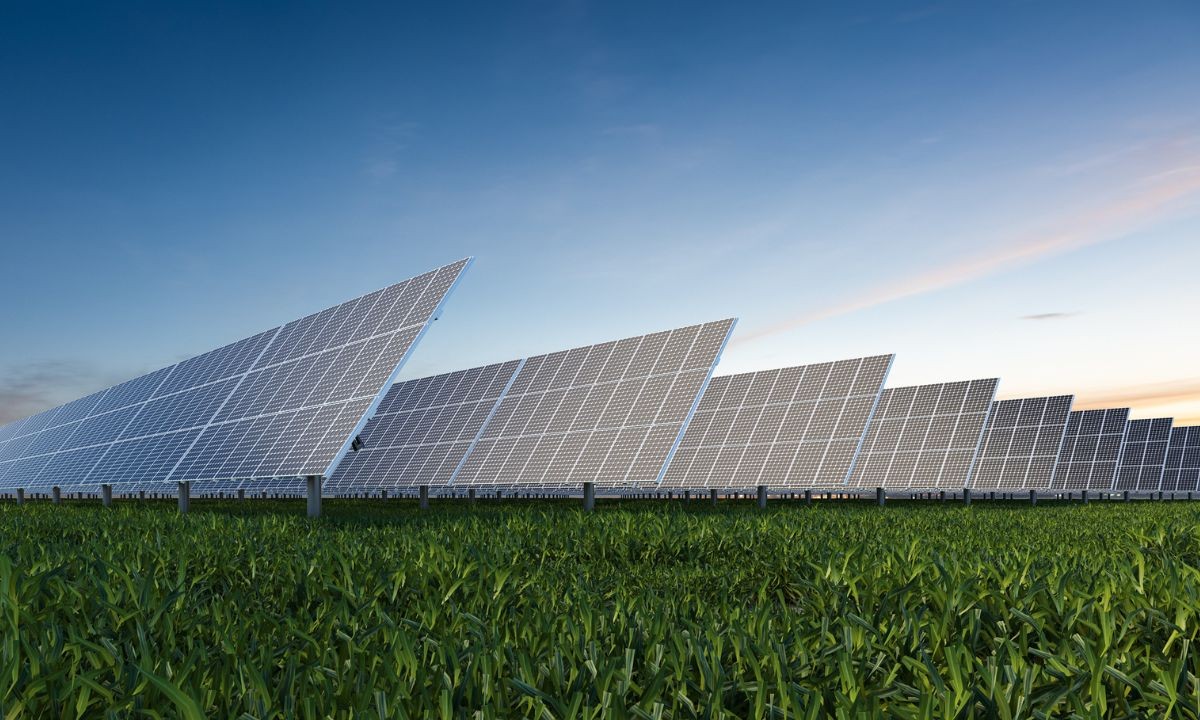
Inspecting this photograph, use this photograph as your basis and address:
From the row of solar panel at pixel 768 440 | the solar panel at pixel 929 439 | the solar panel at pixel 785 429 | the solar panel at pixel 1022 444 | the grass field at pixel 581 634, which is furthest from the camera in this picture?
the solar panel at pixel 1022 444

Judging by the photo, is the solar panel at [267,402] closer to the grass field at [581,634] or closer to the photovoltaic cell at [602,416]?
the photovoltaic cell at [602,416]

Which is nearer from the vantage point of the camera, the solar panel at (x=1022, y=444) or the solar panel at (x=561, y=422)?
the solar panel at (x=561, y=422)

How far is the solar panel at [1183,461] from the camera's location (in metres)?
Answer: 57.6

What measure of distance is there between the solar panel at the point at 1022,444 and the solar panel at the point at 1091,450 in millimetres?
2032

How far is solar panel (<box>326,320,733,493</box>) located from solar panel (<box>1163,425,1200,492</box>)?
46.7m

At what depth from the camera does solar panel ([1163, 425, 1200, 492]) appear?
57.6 m

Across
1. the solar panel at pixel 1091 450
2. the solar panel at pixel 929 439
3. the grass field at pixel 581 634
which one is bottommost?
the grass field at pixel 581 634

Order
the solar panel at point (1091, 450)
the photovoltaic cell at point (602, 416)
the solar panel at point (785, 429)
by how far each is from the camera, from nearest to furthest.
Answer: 1. the photovoltaic cell at point (602, 416)
2. the solar panel at point (785, 429)
3. the solar panel at point (1091, 450)

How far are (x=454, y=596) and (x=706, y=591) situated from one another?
8.05 ft

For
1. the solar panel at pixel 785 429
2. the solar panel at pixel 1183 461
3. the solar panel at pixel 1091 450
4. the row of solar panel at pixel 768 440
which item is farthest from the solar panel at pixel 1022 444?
the solar panel at pixel 785 429

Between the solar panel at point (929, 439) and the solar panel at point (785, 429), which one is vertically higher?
the solar panel at point (929, 439)

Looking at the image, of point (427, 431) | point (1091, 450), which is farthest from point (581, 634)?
point (1091, 450)

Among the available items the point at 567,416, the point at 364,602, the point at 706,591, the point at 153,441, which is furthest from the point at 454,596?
the point at 153,441

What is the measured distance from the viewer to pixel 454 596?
7.00m
